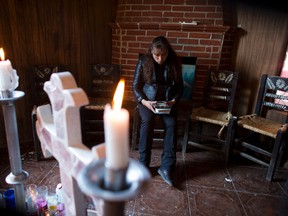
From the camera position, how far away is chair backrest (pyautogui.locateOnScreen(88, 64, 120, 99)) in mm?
2576

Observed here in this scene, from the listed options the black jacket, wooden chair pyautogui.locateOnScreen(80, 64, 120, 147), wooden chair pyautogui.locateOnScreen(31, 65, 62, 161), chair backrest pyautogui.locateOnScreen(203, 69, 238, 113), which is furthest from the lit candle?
chair backrest pyautogui.locateOnScreen(203, 69, 238, 113)

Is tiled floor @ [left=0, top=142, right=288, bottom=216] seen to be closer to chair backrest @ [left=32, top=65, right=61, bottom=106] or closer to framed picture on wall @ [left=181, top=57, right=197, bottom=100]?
chair backrest @ [left=32, top=65, right=61, bottom=106]

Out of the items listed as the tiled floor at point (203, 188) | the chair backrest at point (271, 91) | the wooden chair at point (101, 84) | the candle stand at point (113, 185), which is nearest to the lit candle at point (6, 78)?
the candle stand at point (113, 185)

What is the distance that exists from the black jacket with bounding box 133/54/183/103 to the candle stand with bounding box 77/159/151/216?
1.64m

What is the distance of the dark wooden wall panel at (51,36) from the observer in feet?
7.13

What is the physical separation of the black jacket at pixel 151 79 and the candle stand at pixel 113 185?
5.39 feet

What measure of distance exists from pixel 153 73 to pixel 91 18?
1.14 m

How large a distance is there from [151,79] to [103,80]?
785 millimetres

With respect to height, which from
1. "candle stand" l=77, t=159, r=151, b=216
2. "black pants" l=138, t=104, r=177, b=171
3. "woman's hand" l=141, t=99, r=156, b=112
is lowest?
"black pants" l=138, t=104, r=177, b=171

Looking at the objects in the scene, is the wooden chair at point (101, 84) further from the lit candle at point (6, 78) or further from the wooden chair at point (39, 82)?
the lit candle at point (6, 78)

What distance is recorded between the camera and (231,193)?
1896 millimetres

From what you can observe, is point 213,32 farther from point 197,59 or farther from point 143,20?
point 143,20

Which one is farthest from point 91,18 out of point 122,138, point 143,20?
point 122,138

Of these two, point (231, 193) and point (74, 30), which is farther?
point (74, 30)
